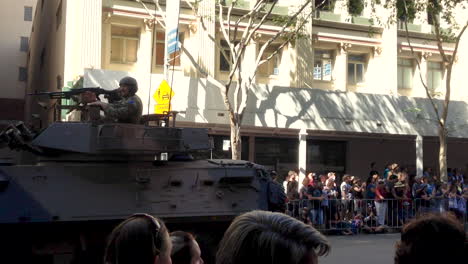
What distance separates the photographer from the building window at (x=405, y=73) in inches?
1052

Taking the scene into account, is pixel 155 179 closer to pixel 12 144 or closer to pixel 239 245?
pixel 12 144

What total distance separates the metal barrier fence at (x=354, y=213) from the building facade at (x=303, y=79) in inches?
204

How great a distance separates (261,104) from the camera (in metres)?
21.9

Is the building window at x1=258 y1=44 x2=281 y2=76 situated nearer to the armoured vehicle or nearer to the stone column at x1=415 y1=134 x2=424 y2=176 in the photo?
the stone column at x1=415 y1=134 x2=424 y2=176

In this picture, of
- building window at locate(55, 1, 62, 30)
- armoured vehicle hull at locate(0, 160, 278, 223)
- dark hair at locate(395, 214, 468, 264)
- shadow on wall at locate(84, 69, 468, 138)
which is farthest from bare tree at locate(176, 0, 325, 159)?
dark hair at locate(395, 214, 468, 264)

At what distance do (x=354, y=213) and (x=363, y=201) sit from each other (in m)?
0.45

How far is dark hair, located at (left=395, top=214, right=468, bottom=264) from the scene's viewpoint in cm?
263

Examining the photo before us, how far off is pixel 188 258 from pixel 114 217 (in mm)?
5182

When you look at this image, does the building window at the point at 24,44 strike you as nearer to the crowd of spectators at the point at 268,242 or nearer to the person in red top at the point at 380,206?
the person in red top at the point at 380,206

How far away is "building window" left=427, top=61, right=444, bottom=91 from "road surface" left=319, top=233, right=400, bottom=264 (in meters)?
12.1

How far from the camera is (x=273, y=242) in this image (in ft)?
7.46

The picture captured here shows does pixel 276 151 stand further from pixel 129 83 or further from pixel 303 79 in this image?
pixel 129 83

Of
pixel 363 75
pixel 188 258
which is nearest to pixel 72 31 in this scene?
pixel 363 75

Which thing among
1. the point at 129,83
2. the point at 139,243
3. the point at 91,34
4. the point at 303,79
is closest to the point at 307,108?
the point at 303,79
